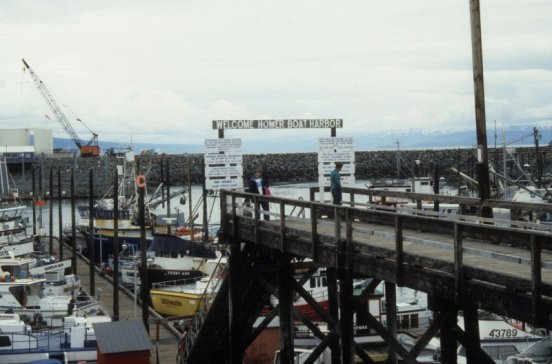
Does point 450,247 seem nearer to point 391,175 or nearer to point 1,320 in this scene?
point 1,320

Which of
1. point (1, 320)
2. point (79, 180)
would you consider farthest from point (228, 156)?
point (79, 180)

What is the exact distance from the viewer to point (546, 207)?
15.2 metres

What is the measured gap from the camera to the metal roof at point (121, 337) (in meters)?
27.2

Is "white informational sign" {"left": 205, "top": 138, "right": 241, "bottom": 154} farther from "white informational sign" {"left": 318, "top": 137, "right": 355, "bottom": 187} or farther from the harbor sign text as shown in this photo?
"white informational sign" {"left": 318, "top": 137, "right": 355, "bottom": 187}

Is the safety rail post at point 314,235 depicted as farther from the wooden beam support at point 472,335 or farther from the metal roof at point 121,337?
the metal roof at point 121,337

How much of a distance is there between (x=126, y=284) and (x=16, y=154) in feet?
383

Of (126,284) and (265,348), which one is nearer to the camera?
(265,348)

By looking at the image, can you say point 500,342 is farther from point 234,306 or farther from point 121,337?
point 234,306

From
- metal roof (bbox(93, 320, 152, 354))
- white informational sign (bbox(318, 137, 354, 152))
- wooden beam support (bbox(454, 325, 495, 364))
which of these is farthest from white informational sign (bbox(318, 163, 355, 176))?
wooden beam support (bbox(454, 325, 495, 364))

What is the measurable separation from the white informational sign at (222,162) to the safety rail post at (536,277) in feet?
58.8

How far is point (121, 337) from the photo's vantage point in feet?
90.8

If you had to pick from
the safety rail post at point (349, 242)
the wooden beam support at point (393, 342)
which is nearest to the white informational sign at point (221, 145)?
the safety rail post at point (349, 242)

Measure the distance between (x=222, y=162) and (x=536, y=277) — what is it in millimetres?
18207

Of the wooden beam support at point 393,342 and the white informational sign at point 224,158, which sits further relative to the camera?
the white informational sign at point 224,158
